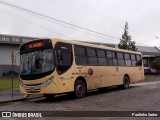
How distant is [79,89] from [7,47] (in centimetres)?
3727

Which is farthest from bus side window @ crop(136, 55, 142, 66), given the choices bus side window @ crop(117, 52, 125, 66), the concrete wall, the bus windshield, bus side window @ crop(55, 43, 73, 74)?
the concrete wall

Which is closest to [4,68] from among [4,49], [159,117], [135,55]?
[4,49]

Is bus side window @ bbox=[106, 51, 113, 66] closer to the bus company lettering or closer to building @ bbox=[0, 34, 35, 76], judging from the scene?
the bus company lettering

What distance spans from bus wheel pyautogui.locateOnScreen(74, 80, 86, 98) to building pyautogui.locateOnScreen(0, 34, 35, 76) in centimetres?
3433

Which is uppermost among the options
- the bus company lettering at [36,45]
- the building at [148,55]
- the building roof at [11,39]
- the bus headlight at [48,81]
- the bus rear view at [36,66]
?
the building roof at [11,39]

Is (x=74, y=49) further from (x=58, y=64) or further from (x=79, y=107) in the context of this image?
(x=79, y=107)

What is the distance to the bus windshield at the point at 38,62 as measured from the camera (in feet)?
52.6

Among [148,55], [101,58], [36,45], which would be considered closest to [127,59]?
[101,58]

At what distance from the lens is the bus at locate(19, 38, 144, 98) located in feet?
52.5

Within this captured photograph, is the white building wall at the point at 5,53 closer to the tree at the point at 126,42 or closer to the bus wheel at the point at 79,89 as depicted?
the tree at the point at 126,42

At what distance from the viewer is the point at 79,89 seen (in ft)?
58.4

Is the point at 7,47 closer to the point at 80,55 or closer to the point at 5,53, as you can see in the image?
the point at 5,53

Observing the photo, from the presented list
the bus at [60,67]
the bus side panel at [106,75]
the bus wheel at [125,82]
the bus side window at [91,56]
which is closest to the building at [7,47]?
the bus wheel at [125,82]

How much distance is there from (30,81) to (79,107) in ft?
11.9
